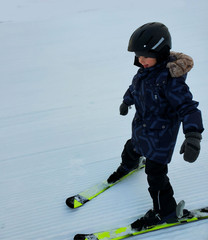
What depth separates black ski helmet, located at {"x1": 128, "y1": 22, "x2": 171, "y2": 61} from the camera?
1312 millimetres

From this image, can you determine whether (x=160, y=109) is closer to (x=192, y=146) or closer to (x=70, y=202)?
(x=192, y=146)

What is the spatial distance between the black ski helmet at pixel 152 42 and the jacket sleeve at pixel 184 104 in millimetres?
165

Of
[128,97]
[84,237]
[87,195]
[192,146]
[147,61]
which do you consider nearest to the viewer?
[192,146]

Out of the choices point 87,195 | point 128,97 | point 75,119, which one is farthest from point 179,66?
point 75,119

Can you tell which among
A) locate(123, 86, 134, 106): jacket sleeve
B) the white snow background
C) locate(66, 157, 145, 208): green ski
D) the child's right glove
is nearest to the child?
the child's right glove

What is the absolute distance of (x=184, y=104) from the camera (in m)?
1.29

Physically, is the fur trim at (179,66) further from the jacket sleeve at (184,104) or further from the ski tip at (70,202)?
the ski tip at (70,202)

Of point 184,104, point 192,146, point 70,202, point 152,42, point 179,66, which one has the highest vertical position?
point 152,42

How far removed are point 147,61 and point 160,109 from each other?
0.27 metres

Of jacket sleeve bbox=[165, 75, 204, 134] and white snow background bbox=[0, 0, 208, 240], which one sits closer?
jacket sleeve bbox=[165, 75, 204, 134]

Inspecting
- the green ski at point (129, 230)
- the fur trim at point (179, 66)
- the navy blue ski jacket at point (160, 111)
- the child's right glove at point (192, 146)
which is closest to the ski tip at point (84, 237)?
the green ski at point (129, 230)

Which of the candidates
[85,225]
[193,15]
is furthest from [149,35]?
[193,15]

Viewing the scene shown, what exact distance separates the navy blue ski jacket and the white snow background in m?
0.53

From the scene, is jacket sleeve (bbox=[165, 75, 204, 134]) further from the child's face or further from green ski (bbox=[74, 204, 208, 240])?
green ski (bbox=[74, 204, 208, 240])
